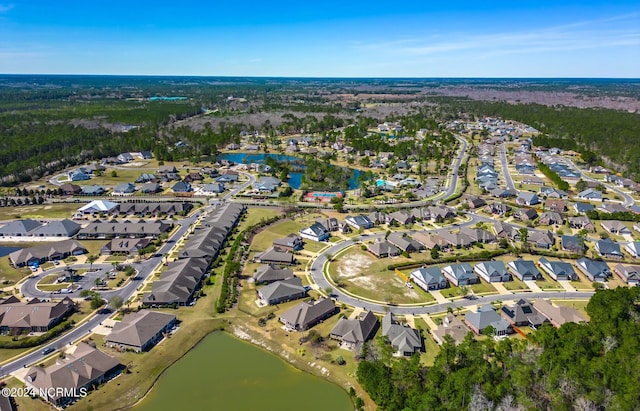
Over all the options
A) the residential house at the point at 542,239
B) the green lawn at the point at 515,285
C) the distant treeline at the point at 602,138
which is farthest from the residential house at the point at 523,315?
→ the distant treeline at the point at 602,138

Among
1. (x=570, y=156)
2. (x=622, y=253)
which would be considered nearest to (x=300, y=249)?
(x=622, y=253)

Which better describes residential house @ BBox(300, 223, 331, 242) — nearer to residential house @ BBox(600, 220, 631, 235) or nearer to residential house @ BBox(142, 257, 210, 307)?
residential house @ BBox(142, 257, 210, 307)

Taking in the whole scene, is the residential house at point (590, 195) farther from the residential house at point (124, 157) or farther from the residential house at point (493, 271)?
the residential house at point (124, 157)

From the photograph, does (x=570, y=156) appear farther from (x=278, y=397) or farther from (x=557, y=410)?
(x=278, y=397)

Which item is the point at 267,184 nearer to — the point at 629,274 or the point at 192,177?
the point at 192,177

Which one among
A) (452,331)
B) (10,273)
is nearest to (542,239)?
(452,331)

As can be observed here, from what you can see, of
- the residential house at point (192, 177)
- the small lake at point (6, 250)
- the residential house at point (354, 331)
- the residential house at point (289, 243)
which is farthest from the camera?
the residential house at point (192, 177)
